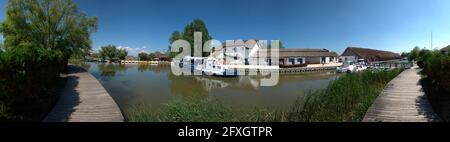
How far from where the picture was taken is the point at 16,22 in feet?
61.5

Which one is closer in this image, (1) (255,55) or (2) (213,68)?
(2) (213,68)

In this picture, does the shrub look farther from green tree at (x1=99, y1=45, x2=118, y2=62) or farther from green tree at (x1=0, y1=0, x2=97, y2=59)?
green tree at (x1=99, y1=45, x2=118, y2=62)

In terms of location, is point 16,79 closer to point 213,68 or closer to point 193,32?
point 213,68

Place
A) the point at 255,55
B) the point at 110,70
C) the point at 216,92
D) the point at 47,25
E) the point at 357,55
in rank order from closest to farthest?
the point at 216,92
the point at 47,25
the point at 110,70
the point at 255,55
the point at 357,55

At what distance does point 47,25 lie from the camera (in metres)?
19.5

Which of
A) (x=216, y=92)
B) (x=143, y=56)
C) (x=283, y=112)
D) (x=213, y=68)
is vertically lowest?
(x=216, y=92)

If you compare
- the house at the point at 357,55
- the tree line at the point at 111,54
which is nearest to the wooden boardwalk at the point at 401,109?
the house at the point at 357,55

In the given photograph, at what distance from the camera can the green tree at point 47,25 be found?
18.7 metres

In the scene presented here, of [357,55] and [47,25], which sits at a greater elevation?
[47,25]

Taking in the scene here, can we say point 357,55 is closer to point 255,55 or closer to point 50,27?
point 255,55

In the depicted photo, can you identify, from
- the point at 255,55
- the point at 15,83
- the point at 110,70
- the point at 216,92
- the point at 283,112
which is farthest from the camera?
the point at 255,55

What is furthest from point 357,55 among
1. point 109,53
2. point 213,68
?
point 109,53
